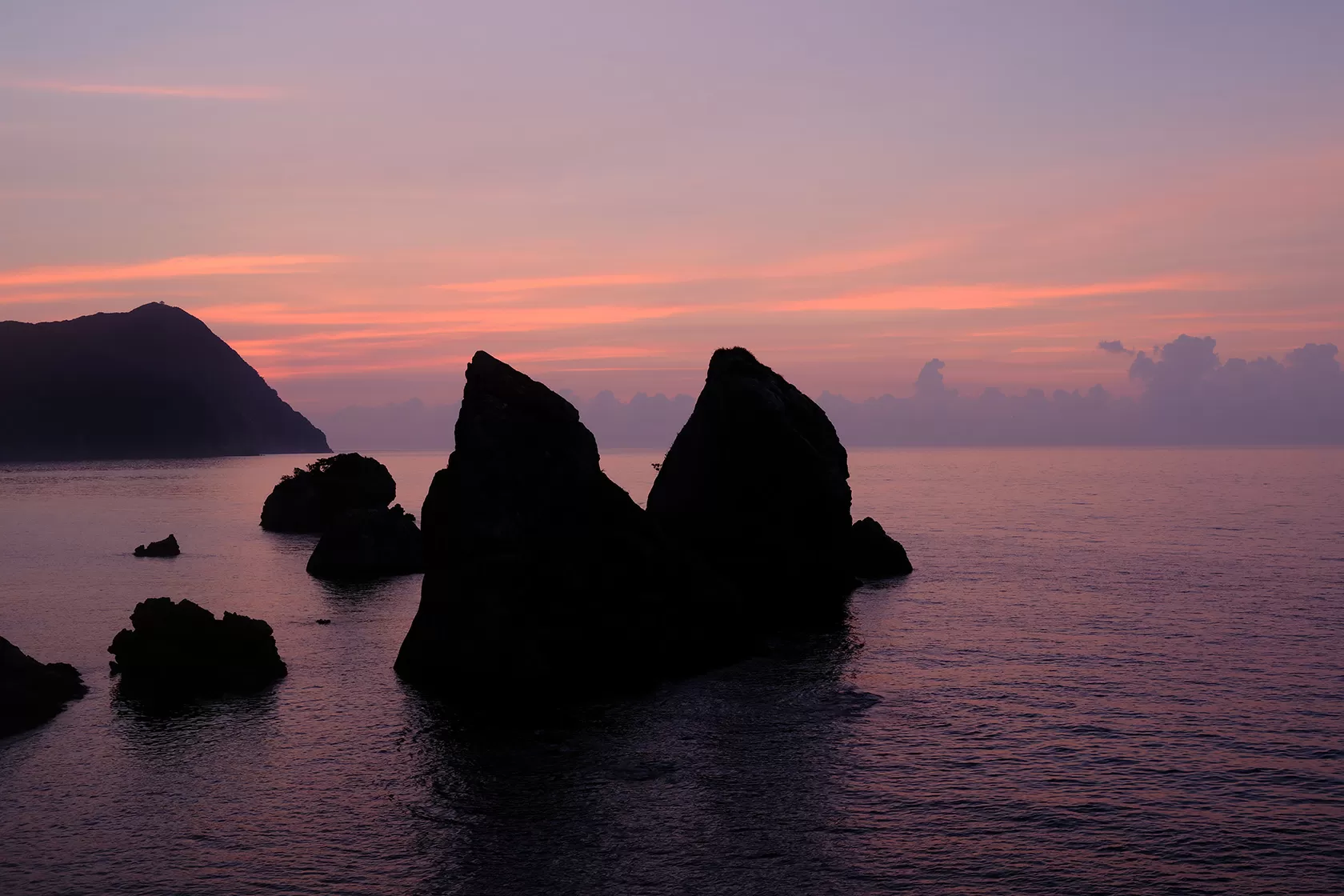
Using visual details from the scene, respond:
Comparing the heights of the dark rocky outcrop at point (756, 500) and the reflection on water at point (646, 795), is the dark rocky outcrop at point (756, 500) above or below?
above

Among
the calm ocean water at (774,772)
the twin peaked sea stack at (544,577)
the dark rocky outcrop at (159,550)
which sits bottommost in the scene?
the calm ocean water at (774,772)

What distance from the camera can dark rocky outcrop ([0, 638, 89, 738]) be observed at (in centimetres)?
3514

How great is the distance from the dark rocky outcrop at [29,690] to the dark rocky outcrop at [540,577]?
1318 centimetres

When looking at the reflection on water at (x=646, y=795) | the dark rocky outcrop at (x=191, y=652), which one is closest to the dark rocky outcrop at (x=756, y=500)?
the reflection on water at (x=646, y=795)

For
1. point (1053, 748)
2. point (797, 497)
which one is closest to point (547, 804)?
point (1053, 748)

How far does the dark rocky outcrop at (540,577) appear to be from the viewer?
40000 millimetres

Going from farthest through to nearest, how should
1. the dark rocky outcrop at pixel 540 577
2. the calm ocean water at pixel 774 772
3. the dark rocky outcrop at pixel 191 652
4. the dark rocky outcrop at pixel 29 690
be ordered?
the dark rocky outcrop at pixel 191 652 < the dark rocky outcrop at pixel 540 577 < the dark rocky outcrop at pixel 29 690 < the calm ocean water at pixel 774 772

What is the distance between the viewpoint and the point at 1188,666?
139 ft

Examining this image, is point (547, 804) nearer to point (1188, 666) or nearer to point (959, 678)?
point (959, 678)

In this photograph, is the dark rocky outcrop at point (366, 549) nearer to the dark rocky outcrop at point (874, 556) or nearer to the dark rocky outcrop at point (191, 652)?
the dark rocky outcrop at point (191, 652)

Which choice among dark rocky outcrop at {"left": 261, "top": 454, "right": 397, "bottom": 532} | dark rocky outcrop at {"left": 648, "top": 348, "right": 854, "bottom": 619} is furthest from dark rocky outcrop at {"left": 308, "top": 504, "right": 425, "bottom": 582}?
dark rocky outcrop at {"left": 261, "top": 454, "right": 397, "bottom": 532}

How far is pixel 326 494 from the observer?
114 m

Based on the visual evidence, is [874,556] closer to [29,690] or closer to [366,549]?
[366,549]

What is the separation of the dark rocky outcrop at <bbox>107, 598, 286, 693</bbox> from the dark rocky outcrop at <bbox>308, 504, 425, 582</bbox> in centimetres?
3214
